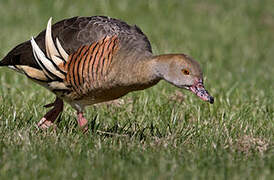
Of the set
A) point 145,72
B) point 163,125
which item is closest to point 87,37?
point 145,72

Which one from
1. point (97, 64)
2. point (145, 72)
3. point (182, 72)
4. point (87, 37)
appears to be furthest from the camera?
Result: point (87, 37)

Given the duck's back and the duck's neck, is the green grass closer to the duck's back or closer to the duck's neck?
the duck's neck

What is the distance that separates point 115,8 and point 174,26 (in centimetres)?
199

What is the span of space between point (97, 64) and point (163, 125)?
4.29 feet

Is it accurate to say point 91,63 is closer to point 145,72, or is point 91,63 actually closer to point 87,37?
point 87,37

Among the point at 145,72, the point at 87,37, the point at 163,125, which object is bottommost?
the point at 163,125

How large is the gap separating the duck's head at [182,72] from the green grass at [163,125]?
0.60 metres

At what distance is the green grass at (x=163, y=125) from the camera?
4.49 meters

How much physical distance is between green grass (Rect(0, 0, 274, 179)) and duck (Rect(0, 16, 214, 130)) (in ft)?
1.63

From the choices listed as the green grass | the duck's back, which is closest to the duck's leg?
the green grass

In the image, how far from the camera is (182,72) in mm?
5406

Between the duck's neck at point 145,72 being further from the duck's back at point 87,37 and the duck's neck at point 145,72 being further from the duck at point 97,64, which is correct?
the duck's back at point 87,37

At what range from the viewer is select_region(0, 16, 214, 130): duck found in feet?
17.9

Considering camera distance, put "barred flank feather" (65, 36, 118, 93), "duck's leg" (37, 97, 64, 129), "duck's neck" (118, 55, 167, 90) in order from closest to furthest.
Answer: "duck's neck" (118, 55, 167, 90)
"barred flank feather" (65, 36, 118, 93)
"duck's leg" (37, 97, 64, 129)
